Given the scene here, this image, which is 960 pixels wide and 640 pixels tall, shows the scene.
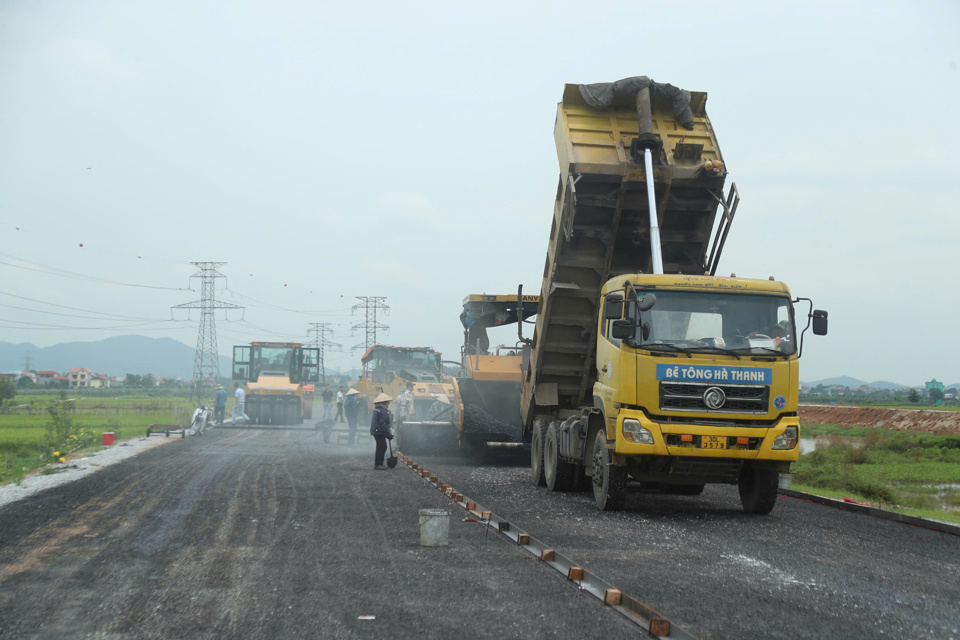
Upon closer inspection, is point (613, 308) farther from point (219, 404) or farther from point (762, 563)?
point (219, 404)

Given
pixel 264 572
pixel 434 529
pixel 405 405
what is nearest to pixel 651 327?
pixel 434 529

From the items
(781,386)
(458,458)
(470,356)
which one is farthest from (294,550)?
(458,458)

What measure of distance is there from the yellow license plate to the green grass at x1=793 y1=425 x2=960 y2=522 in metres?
3.89

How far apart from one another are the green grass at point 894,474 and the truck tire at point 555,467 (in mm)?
4757

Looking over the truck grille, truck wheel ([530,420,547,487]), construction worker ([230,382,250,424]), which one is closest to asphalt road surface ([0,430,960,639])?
the truck grille

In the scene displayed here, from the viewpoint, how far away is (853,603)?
6418 millimetres

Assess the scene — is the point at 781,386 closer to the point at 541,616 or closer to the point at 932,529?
the point at 932,529

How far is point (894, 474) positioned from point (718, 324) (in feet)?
48.9

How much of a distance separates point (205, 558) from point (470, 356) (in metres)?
11.7

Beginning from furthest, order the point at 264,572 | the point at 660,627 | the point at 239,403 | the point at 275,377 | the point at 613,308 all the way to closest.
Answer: the point at 275,377 → the point at 239,403 → the point at 613,308 → the point at 264,572 → the point at 660,627

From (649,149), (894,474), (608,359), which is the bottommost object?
(894,474)

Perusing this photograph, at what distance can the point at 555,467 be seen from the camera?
13797mm

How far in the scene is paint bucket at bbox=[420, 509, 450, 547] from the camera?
327 inches

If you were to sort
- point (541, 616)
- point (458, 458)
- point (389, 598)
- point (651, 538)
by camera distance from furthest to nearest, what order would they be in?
point (458, 458) < point (651, 538) < point (389, 598) < point (541, 616)
